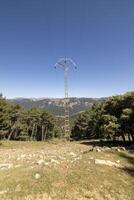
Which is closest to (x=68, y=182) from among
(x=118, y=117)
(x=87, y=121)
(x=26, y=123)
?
(x=118, y=117)

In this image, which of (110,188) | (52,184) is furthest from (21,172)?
(110,188)

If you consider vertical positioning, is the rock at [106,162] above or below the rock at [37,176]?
above

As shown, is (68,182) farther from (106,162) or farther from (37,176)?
(106,162)

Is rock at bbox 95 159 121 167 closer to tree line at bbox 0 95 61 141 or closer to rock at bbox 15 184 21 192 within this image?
rock at bbox 15 184 21 192

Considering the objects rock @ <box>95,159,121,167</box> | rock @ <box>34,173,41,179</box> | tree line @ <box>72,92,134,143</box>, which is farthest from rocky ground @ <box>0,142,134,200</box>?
tree line @ <box>72,92,134,143</box>

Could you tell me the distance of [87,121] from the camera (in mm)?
112375

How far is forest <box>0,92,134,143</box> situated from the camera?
53375mm

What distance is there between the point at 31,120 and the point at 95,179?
88883mm

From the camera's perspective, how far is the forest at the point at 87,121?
175 ft

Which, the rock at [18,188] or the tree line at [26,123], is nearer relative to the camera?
the rock at [18,188]

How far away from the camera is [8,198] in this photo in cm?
1548

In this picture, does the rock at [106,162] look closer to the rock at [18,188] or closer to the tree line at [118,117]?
the rock at [18,188]

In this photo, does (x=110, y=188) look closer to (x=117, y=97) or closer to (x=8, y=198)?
(x=8, y=198)

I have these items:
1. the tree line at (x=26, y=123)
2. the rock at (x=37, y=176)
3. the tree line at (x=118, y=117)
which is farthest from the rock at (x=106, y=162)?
the tree line at (x=26, y=123)
